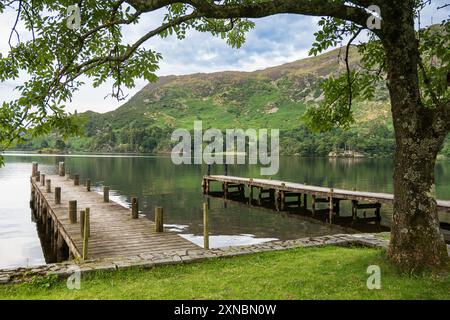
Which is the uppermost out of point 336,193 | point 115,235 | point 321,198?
point 336,193

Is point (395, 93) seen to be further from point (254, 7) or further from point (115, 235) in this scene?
point (115, 235)

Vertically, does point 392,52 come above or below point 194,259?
above

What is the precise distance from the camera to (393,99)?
912cm

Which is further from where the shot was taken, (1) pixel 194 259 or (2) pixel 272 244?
(2) pixel 272 244

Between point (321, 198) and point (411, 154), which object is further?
point (321, 198)

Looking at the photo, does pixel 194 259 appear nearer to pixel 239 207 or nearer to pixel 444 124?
pixel 444 124

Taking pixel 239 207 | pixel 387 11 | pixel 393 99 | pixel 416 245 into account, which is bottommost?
pixel 239 207

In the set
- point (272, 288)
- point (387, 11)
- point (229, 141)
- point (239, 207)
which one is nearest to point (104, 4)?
point (387, 11)

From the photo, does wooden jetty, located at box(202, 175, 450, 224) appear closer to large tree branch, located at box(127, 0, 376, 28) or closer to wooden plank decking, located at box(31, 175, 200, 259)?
wooden plank decking, located at box(31, 175, 200, 259)

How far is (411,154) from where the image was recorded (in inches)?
345

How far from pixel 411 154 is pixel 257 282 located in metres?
4.29

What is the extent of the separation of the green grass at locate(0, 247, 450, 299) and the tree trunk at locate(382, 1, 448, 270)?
0.56 meters

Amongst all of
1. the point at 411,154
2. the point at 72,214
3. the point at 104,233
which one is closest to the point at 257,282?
the point at 411,154
